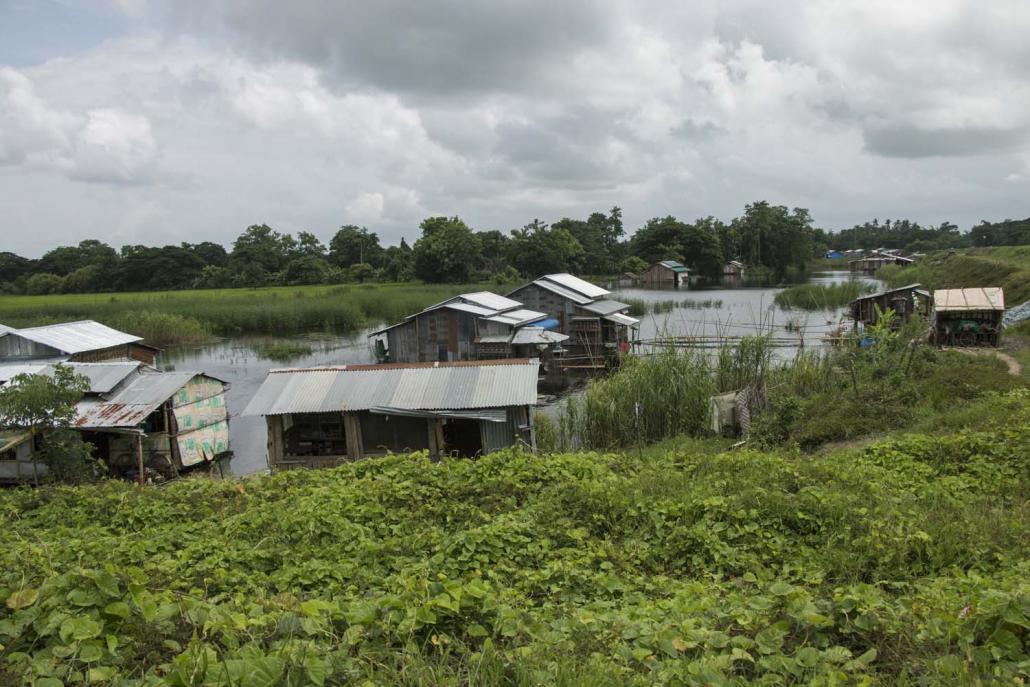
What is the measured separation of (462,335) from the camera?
2538 cm

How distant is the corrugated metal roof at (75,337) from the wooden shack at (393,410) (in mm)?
11134

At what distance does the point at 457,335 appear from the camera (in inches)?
1000

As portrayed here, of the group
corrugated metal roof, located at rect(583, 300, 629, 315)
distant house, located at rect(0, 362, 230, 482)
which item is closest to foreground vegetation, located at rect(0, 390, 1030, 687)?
distant house, located at rect(0, 362, 230, 482)

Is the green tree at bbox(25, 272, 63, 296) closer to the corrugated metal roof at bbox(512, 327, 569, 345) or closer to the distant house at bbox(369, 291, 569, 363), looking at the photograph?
the distant house at bbox(369, 291, 569, 363)

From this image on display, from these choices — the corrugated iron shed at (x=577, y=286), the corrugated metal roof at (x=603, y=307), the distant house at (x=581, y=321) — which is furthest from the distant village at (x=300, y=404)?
the corrugated iron shed at (x=577, y=286)

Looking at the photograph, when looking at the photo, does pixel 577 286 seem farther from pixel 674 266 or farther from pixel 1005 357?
pixel 674 266

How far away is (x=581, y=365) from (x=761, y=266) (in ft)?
209

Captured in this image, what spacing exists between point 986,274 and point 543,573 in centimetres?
4120

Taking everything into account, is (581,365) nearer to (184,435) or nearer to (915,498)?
(184,435)

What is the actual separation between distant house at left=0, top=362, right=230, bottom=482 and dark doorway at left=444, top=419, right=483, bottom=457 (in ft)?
21.1

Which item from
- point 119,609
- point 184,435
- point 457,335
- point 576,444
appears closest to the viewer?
point 119,609

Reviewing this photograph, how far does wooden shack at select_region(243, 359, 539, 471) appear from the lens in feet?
40.9

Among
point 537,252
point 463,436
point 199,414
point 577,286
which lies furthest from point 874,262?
point 199,414

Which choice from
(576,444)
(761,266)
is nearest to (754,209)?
(761,266)
